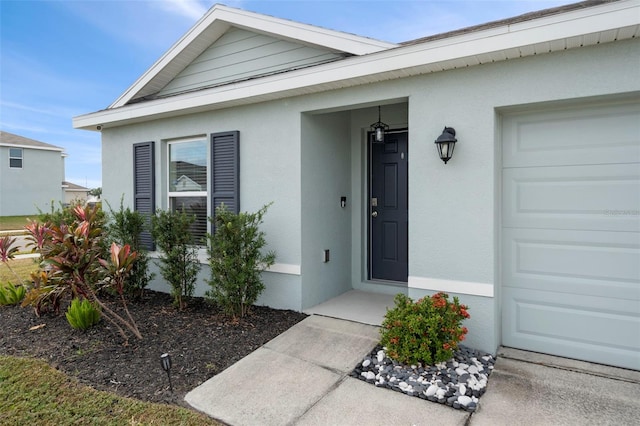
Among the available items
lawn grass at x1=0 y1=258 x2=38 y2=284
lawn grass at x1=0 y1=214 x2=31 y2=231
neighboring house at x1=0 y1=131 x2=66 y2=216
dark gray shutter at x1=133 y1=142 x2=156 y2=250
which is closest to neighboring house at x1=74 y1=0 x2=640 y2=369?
dark gray shutter at x1=133 y1=142 x2=156 y2=250

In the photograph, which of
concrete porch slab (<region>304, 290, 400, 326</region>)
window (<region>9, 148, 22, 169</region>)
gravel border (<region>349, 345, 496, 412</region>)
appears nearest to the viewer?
gravel border (<region>349, 345, 496, 412</region>)

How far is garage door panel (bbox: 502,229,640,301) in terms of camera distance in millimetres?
3096

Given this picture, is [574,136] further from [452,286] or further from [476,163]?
[452,286]

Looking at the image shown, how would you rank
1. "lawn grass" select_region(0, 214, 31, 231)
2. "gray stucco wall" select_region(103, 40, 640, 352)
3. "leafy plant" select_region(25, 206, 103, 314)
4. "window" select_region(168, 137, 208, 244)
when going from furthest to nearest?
1. "lawn grass" select_region(0, 214, 31, 231)
2. "window" select_region(168, 137, 208, 244)
3. "leafy plant" select_region(25, 206, 103, 314)
4. "gray stucco wall" select_region(103, 40, 640, 352)

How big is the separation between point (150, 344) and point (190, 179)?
2.75 m

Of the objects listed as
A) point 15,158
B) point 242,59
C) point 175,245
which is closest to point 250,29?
point 242,59

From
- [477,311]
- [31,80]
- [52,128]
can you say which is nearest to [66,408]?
[477,311]

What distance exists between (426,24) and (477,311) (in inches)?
223

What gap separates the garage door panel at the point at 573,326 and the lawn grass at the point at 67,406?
9.79 ft

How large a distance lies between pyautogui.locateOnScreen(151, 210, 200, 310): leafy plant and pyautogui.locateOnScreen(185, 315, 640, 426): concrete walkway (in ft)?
5.99

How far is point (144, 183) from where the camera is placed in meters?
5.99

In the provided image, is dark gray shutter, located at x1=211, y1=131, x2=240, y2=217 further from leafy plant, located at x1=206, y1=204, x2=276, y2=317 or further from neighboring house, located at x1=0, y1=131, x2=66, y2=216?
neighboring house, located at x1=0, y1=131, x2=66, y2=216

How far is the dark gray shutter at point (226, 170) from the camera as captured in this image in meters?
4.96

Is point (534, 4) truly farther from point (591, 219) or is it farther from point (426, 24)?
point (591, 219)
